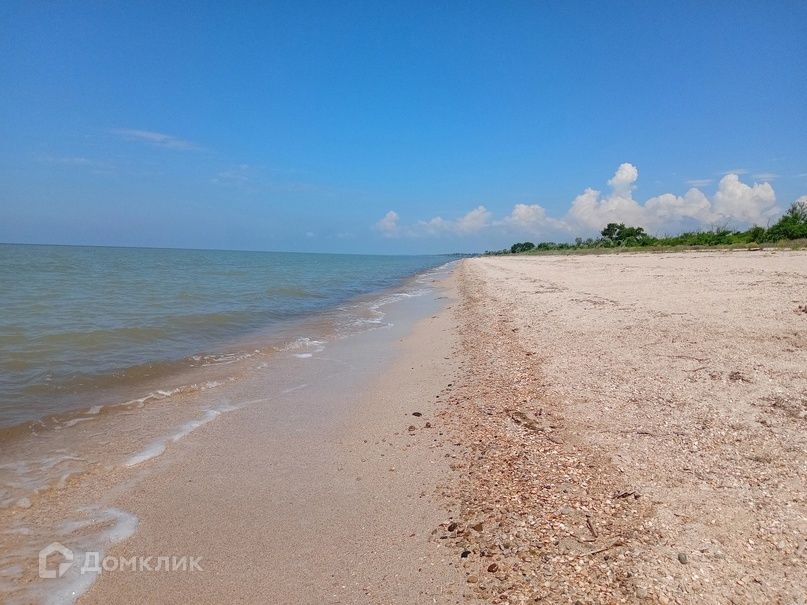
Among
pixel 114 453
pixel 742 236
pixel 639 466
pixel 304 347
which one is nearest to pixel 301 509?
pixel 114 453

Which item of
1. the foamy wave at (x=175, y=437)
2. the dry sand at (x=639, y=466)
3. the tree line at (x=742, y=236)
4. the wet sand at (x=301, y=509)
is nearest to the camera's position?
the dry sand at (x=639, y=466)

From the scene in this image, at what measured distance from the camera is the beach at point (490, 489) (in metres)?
2.72

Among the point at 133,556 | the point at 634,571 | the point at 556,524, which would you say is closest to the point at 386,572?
the point at 556,524

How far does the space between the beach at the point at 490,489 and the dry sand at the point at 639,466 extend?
0.06 ft

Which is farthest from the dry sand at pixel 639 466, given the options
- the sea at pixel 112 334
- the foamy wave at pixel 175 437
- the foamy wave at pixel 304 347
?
the sea at pixel 112 334

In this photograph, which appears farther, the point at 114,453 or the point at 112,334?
the point at 112,334

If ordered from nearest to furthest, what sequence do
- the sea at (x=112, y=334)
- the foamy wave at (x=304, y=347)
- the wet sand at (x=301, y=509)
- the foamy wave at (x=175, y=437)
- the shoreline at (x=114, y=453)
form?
1. the wet sand at (x=301, y=509)
2. the shoreline at (x=114, y=453)
3. the foamy wave at (x=175, y=437)
4. the sea at (x=112, y=334)
5. the foamy wave at (x=304, y=347)

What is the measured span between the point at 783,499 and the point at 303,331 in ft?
38.4

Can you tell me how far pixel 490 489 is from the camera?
371 centimetres

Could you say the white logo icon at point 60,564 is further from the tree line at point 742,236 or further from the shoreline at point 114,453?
the tree line at point 742,236

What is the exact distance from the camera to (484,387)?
6.62 meters

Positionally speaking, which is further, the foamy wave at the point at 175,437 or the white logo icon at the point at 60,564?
the foamy wave at the point at 175,437

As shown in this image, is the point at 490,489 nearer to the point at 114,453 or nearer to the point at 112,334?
the point at 114,453

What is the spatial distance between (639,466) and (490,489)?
4.38 ft
